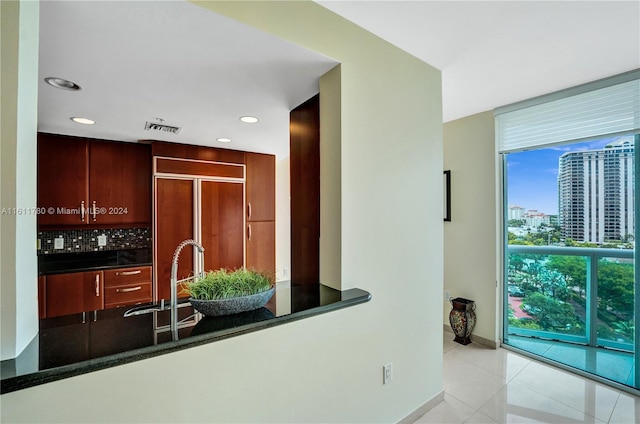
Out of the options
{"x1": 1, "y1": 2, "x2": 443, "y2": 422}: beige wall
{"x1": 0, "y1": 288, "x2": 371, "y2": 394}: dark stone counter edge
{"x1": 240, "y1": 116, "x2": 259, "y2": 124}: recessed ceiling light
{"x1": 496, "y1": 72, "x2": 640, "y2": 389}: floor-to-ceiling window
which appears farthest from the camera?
{"x1": 240, "y1": 116, "x2": 259, "y2": 124}: recessed ceiling light

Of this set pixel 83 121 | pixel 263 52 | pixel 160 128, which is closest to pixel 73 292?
pixel 83 121

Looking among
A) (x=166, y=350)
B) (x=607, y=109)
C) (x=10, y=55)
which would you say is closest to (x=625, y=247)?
(x=607, y=109)

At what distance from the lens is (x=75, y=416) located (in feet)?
2.93

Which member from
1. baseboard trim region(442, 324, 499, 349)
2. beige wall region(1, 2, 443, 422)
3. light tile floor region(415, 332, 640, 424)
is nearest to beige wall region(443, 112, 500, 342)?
baseboard trim region(442, 324, 499, 349)

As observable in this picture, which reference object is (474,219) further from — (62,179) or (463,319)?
(62,179)

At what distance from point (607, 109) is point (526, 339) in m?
2.22

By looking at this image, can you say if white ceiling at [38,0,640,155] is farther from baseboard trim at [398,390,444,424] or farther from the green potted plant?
baseboard trim at [398,390,444,424]

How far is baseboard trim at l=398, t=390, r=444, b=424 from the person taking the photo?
190cm

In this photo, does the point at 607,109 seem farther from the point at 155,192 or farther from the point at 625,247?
the point at 155,192

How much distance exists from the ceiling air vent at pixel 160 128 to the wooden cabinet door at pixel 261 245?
4.96 feet

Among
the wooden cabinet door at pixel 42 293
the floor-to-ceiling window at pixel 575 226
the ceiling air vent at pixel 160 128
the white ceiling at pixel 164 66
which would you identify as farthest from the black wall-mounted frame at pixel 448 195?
the wooden cabinet door at pixel 42 293

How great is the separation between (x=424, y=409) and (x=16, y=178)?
2.53m

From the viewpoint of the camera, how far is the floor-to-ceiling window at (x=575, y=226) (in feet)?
7.46

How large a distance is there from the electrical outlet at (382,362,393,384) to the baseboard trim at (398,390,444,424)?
1.09 ft
